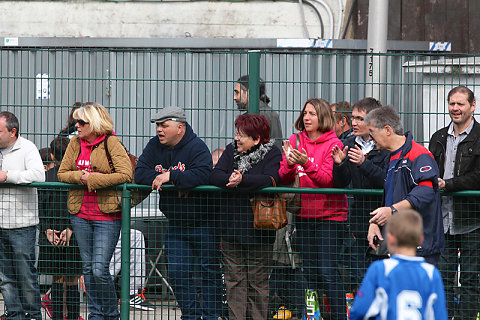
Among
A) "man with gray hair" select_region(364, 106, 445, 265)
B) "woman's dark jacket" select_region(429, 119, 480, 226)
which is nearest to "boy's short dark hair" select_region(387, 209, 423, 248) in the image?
"man with gray hair" select_region(364, 106, 445, 265)

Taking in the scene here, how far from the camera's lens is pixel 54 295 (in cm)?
756

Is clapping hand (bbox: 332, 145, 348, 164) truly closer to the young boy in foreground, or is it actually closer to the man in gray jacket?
the young boy in foreground

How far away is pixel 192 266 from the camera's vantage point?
7098mm

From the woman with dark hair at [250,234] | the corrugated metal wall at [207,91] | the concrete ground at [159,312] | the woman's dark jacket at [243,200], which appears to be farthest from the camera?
the corrugated metal wall at [207,91]

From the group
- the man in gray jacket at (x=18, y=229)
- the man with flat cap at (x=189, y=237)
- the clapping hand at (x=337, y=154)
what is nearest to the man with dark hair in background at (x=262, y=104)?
the man with flat cap at (x=189, y=237)

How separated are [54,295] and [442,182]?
348cm

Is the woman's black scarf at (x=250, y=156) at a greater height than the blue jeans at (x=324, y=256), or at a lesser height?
A: greater

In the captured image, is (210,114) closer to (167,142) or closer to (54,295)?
(167,142)

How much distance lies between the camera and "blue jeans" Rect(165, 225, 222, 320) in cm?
708

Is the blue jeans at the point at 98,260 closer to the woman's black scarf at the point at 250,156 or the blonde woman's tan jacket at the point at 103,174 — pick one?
the blonde woman's tan jacket at the point at 103,174

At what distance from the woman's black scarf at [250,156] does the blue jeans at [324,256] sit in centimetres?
59

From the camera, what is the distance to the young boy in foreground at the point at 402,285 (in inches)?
193

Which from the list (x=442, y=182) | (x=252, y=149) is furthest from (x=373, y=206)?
(x=252, y=149)

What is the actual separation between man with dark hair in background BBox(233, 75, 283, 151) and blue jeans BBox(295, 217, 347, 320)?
1.09 m
